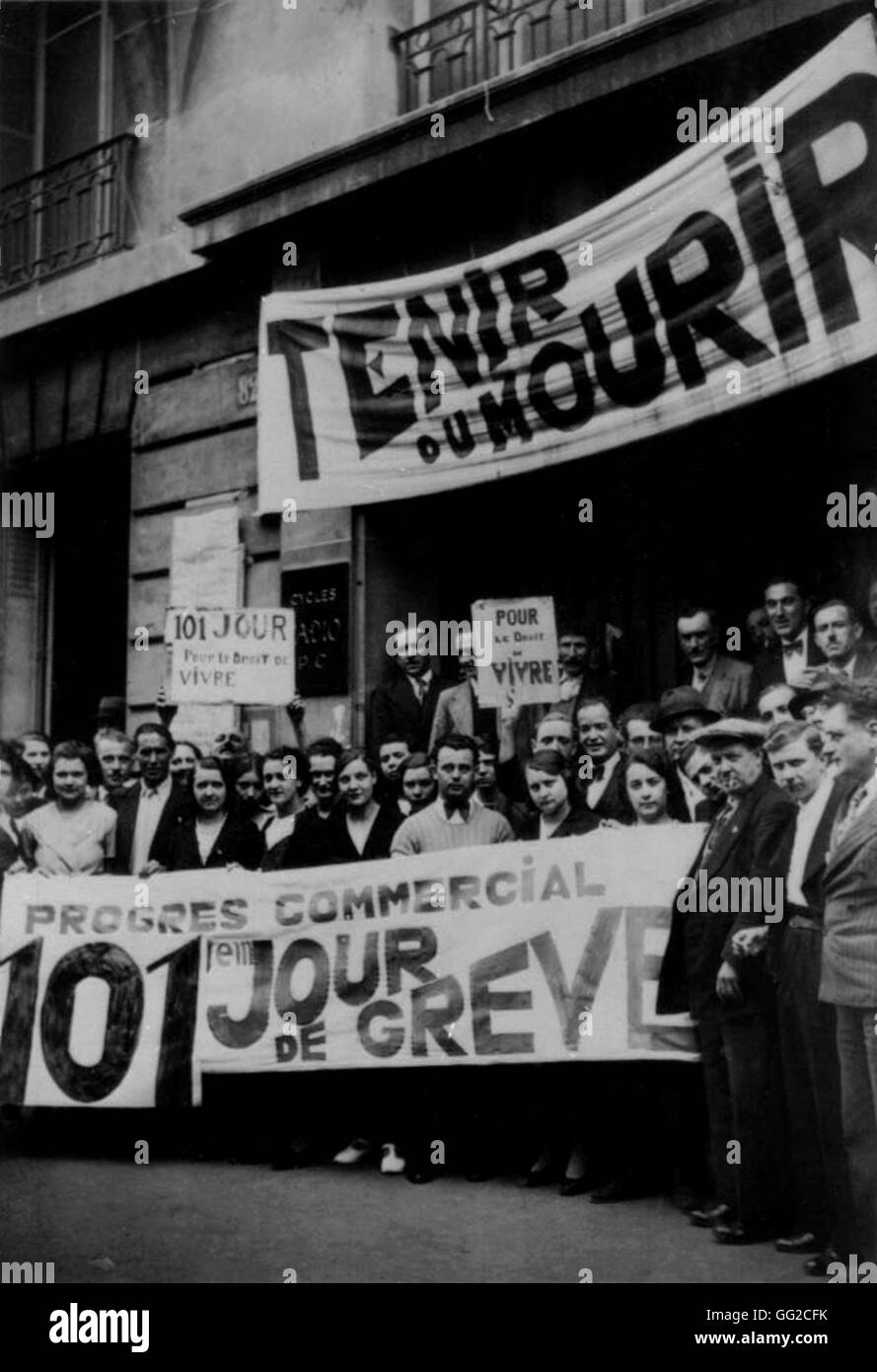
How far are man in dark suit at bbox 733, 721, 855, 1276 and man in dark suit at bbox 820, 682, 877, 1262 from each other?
0.19 feet

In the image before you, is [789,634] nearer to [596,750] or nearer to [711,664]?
[711,664]

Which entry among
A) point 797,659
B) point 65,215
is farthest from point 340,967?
point 65,215

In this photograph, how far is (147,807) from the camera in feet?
24.6

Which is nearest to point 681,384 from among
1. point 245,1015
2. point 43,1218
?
point 245,1015

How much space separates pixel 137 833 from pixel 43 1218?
1943 millimetres

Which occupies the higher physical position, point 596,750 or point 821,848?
point 596,750

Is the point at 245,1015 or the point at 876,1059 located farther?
the point at 245,1015

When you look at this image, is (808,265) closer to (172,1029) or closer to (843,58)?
(843,58)

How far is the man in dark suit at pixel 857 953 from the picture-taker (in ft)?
16.2

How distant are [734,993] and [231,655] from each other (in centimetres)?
A: 319

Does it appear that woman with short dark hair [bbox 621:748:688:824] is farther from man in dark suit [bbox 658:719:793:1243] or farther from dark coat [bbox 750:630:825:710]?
dark coat [bbox 750:630:825:710]

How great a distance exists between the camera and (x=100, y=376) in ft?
32.4

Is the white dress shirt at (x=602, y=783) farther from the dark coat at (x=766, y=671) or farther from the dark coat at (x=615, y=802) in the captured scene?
the dark coat at (x=766, y=671)
